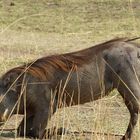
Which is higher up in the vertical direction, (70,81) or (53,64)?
(53,64)

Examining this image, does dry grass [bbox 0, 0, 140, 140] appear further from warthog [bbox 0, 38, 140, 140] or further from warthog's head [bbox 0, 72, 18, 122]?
warthog's head [bbox 0, 72, 18, 122]

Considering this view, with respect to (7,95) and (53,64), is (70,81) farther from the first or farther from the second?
(7,95)

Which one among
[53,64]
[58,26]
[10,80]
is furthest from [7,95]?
[58,26]

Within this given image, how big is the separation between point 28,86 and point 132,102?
84cm

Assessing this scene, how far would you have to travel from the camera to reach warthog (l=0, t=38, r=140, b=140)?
192 inches

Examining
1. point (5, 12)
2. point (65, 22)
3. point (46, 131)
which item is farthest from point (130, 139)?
point (5, 12)

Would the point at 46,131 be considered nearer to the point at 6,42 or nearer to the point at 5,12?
the point at 6,42

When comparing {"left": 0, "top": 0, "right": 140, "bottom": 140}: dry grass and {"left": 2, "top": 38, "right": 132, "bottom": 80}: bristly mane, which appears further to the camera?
{"left": 0, "top": 0, "right": 140, "bottom": 140}: dry grass

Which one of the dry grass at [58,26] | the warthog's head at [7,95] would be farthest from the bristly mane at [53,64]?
the dry grass at [58,26]

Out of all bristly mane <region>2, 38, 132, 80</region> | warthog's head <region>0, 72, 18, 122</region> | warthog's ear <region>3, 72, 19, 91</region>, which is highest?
bristly mane <region>2, 38, 132, 80</region>

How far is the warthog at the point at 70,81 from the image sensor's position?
4871 millimetres

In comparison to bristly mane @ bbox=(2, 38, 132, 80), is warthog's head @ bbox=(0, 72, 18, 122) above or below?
below

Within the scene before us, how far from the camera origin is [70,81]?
499cm

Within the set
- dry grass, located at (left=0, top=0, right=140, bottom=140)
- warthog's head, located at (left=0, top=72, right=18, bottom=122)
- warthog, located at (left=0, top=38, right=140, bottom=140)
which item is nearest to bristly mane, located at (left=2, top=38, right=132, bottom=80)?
warthog, located at (left=0, top=38, right=140, bottom=140)
